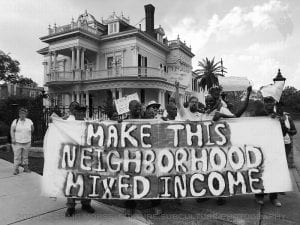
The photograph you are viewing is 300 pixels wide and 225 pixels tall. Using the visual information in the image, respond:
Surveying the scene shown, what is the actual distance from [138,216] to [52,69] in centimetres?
2775

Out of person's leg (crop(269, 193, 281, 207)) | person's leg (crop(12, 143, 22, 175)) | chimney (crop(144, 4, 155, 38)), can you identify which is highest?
chimney (crop(144, 4, 155, 38))

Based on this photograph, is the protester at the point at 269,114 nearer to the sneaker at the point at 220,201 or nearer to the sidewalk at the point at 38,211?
the sneaker at the point at 220,201

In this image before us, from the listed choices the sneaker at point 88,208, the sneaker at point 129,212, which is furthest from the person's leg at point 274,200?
the sneaker at point 88,208

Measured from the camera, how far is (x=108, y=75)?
27.2 meters

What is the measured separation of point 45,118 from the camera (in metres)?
10.3

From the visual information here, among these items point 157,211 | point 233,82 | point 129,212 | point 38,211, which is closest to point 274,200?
point 157,211

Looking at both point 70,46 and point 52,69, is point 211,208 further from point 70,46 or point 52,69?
point 52,69

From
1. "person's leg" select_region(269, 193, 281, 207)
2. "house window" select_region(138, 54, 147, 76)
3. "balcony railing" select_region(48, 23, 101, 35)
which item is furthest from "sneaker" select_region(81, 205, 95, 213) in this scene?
"balcony railing" select_region(48, 23, 101, 35)

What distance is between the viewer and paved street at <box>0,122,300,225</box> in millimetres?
4117

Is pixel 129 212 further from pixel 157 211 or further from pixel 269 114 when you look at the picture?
pixel 269 114

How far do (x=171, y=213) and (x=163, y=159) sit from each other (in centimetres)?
77

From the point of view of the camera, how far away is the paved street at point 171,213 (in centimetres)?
412

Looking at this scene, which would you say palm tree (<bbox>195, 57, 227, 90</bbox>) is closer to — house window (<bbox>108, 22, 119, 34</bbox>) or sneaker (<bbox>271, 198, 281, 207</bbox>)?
house window (<bbox>108, 22, 119, 34</bbox>)

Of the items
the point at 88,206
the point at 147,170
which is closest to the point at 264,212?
the point at 147,170
